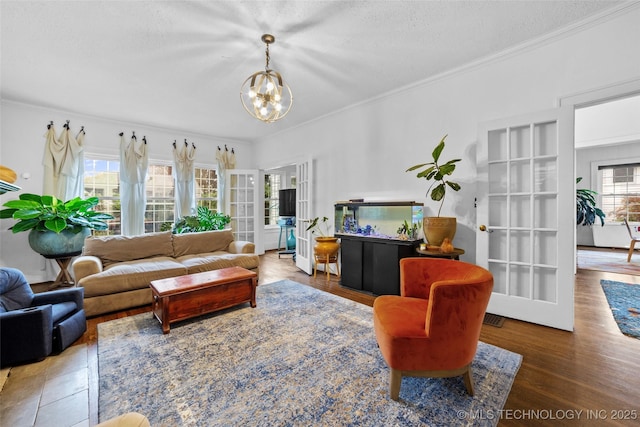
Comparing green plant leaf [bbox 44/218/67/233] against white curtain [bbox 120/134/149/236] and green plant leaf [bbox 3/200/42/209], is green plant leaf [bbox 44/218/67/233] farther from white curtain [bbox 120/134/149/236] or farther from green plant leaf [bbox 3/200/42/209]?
white curtain [bbox 120/134/149/236]

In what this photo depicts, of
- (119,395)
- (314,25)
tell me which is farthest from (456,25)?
(119,395)

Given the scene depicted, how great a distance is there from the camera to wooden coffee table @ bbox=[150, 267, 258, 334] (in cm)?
254

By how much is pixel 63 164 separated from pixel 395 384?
5528 mm

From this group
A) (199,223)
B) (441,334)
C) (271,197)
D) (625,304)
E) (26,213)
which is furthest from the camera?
(271,197)

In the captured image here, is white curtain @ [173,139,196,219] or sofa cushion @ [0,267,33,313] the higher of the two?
white curtain @ [173,139,196,219]

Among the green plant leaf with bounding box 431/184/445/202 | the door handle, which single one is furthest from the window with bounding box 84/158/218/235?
the door handle

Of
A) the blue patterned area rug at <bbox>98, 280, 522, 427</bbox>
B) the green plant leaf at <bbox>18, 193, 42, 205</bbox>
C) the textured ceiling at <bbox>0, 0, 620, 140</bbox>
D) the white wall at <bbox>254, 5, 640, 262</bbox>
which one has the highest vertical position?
the textured ceiling at <bbox>0, 0, 620, 140</bbox>

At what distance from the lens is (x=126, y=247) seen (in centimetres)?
366

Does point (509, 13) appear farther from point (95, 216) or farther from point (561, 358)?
point (95, 216)

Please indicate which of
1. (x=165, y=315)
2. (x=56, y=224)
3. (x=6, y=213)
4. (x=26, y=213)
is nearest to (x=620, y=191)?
(x=165, y=315)

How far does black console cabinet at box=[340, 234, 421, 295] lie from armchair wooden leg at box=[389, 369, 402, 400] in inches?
68.6

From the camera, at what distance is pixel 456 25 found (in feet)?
7.78

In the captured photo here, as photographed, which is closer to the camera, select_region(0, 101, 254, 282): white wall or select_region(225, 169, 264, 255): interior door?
select_region(0, 101, 254, 282): white wall

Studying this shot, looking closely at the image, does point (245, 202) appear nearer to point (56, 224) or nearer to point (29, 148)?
point (56, 224)
